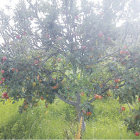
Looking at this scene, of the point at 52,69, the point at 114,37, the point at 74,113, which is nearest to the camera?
the point at 114,37

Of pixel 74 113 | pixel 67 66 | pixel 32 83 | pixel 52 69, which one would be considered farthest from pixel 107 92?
pixel 74 113

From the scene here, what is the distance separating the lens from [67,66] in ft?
12.1

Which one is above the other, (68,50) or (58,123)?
(68,50)

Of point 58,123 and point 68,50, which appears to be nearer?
point 68,50

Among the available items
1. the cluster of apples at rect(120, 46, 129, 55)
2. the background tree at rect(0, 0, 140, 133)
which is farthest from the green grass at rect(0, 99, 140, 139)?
the cluster of apples at rect(120, 46, 129, 55)

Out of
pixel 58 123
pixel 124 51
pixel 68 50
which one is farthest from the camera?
pixel 58 123

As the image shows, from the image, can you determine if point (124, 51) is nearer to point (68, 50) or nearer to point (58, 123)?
point (68, 50)

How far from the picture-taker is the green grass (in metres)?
3.91

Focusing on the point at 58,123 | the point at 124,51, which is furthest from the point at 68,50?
the point at 58,123

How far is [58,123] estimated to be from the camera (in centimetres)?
487

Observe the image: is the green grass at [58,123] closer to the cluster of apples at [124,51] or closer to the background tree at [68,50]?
the background tree at [68,50]

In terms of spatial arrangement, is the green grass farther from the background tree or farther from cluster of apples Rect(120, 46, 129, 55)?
cluster of apples Rect(120, 46, 129, 55)

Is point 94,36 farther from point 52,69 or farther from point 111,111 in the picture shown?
point 111,111

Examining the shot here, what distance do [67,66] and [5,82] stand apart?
128cm
